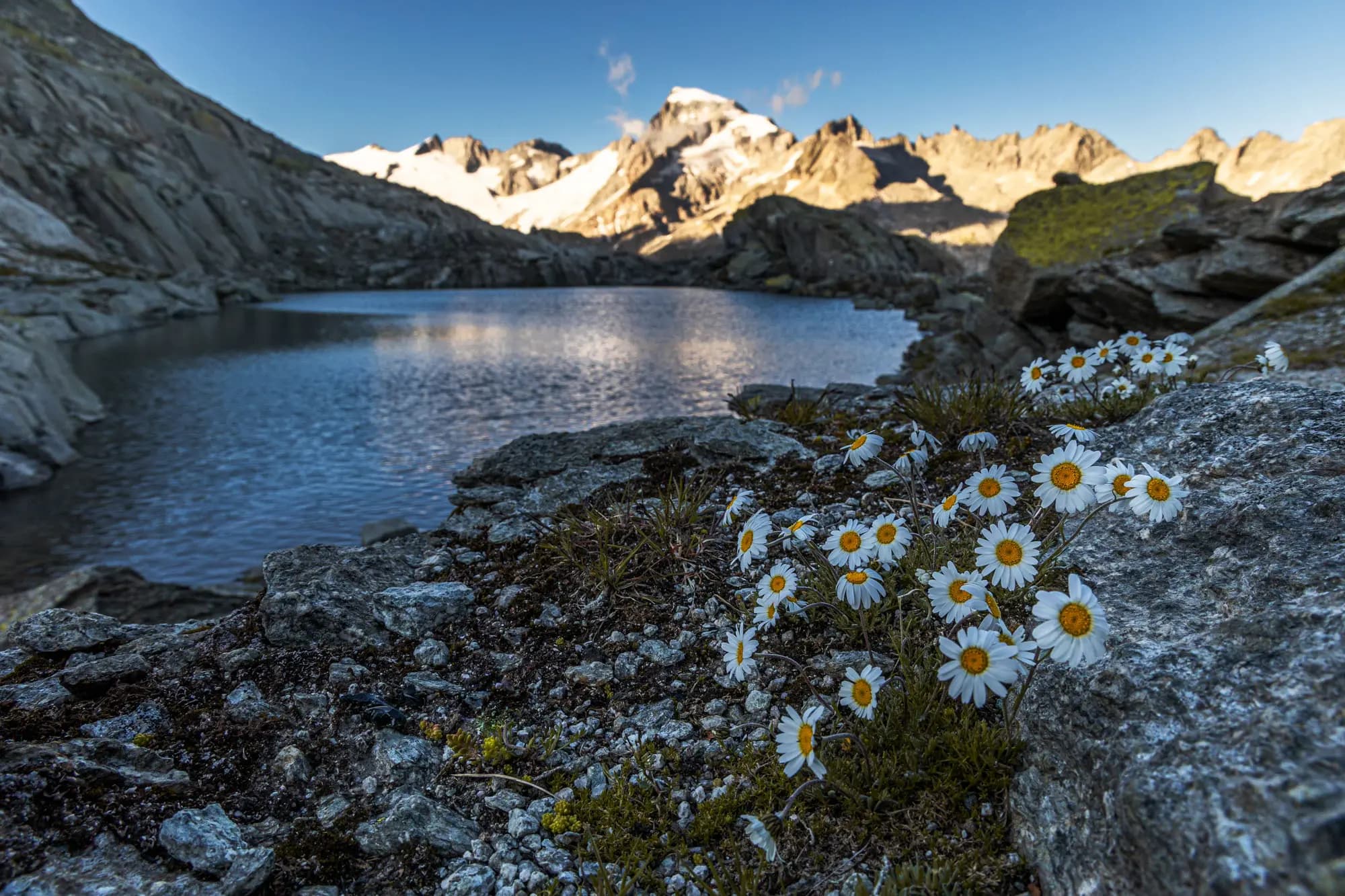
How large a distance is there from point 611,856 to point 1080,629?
2.26m

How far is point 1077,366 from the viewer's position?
6535 millimetres

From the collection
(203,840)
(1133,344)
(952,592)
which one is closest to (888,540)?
(952,592)

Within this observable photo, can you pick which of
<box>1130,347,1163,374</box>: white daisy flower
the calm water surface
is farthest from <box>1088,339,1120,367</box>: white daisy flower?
the calm water surface

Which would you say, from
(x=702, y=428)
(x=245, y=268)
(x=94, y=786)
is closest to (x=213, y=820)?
(x=94, y=786)

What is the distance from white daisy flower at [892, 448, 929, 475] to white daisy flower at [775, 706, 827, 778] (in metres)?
1.72

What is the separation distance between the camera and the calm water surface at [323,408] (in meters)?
16.0

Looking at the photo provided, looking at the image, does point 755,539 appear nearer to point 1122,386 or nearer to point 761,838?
point 761,838

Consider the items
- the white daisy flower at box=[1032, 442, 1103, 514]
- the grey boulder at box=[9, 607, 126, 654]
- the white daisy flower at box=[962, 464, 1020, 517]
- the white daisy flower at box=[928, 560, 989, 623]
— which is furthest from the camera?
the grey boulder at box=[9, 607, 126, 654]

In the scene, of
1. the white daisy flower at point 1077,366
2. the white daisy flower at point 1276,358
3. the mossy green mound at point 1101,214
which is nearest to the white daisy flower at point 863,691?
the white daisy flower at point 1077,366

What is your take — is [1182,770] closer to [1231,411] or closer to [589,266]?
[1231,411]

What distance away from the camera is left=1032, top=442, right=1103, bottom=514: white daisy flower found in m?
3.16

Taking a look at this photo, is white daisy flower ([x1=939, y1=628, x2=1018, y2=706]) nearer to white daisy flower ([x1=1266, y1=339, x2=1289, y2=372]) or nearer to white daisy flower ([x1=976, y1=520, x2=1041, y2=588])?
white daisy flower ([x1=976, y1=520, x2=1041, y2=588])

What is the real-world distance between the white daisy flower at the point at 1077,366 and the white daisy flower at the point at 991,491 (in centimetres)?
349

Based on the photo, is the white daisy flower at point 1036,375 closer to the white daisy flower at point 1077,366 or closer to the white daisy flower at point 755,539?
the white daisy flower at point 1077,366
